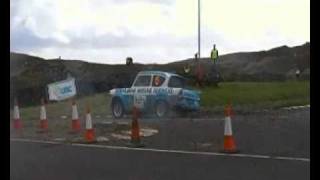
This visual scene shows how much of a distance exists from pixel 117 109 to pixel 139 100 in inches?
32.3

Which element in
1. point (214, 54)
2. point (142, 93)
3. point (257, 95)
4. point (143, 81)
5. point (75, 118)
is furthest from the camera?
point (214, 54)

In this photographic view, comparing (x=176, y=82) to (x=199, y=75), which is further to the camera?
(x=199, y=75)

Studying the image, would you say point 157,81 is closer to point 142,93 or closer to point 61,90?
point 142,93

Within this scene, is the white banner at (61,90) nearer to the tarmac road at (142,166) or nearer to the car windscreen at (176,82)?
the car windscreen at (176,82)

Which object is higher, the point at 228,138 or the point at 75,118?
the point at 75,118

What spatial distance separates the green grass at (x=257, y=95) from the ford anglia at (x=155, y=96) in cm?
377

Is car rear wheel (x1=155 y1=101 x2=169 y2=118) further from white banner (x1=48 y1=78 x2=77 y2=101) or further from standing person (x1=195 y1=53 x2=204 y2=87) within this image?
standing person (x1=195 y1=53 x2=204 y2=87)

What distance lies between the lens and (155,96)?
18922 mm

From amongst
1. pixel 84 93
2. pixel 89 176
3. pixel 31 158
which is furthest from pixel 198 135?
pixel 84 93

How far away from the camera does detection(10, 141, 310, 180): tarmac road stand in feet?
28.1

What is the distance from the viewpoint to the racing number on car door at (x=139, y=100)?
1905 centimetres

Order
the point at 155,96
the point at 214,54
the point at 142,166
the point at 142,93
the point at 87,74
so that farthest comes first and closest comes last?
the point at 87,74 < the point at 214,54 < the point at 142,93 < the point at 155,96 < the point at 142,166

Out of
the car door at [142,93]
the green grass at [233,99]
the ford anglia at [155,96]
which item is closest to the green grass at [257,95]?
the green grass at [233,99]

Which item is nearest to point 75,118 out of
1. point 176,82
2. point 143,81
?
point 143,81
